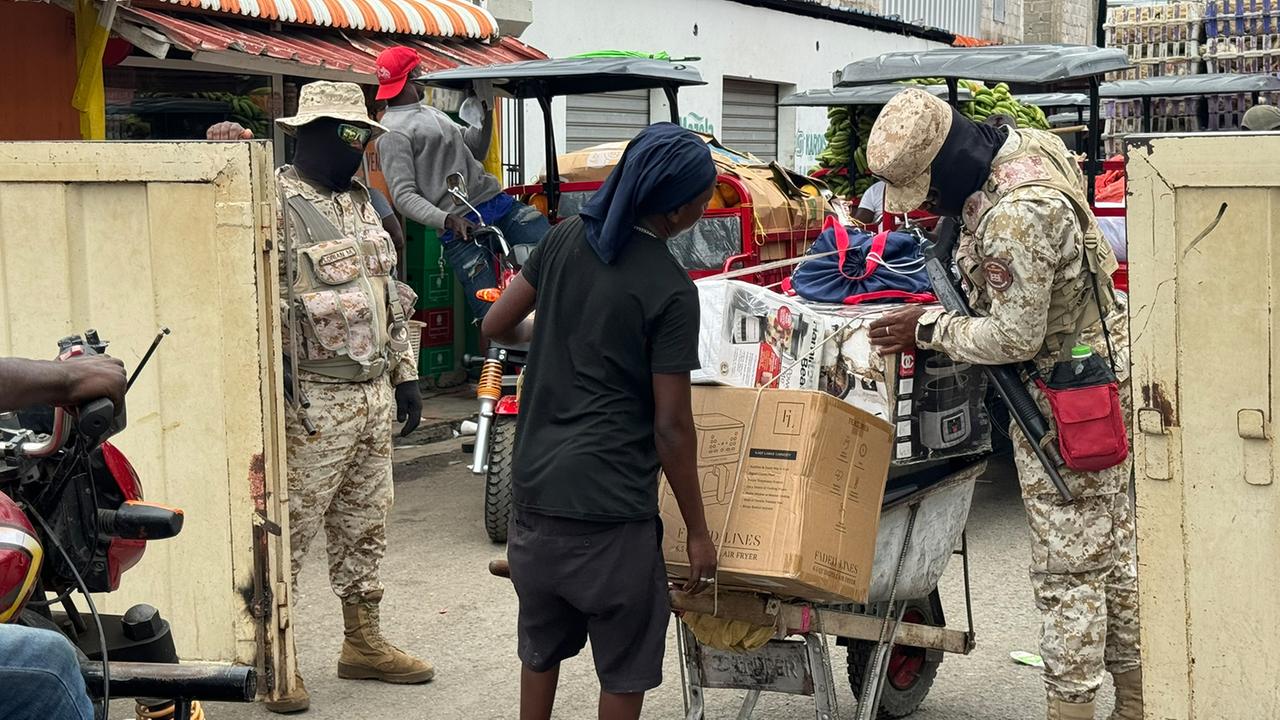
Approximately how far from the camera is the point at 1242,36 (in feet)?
54.1

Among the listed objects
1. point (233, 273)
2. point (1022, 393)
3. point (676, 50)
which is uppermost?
point (676, 50)

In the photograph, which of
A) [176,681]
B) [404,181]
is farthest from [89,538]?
[404,181]

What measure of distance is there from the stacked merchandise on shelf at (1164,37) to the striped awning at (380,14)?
8.98m

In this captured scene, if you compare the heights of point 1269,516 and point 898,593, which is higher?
point 1269,516

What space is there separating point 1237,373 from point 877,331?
3.92 ft

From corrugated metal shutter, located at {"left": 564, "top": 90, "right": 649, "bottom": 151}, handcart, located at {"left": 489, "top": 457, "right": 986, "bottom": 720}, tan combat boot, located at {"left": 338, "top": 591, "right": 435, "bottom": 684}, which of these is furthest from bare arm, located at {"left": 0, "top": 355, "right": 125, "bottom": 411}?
corrugated metal shutter, located at {"left": 564, "top": 90, "right": 649, "bottom": 151}

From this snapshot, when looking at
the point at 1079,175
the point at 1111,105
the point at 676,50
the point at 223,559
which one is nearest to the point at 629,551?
the point at 223,559

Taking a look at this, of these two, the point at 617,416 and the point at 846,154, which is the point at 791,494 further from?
the point at 846,154

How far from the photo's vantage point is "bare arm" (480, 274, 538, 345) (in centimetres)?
379

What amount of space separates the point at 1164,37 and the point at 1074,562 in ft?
47.5

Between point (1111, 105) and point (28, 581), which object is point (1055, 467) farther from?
point (1111, 105)

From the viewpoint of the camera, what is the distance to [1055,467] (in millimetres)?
4262

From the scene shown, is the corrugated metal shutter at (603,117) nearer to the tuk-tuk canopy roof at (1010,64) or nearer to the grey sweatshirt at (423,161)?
the tuk-tuk canopy roof at (1010,64)

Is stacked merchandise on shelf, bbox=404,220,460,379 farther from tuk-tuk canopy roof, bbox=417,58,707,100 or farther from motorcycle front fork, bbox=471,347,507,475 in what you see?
motorcycle front fork, bbox=471,347,507,475
